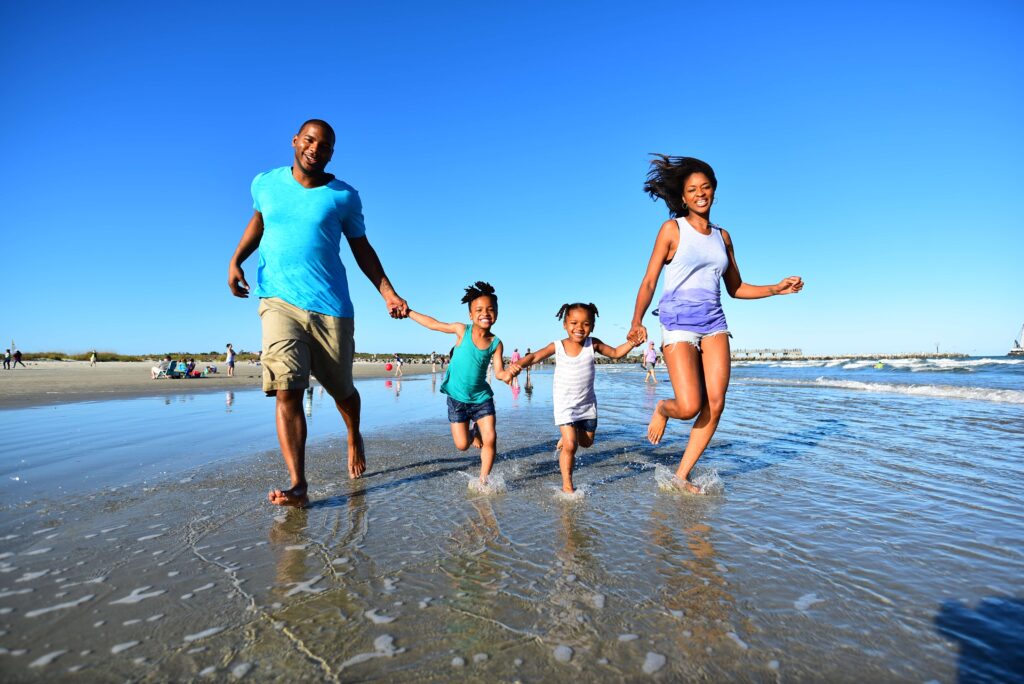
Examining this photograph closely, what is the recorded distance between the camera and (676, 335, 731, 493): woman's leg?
13.8ft

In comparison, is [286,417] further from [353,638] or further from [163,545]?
[353,638]

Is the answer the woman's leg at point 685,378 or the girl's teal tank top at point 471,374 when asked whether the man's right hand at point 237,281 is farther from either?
the woman's leg at point 685,378

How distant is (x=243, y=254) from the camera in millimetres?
4090

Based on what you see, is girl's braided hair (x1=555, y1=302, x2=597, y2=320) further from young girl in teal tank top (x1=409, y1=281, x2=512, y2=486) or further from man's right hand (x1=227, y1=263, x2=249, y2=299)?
man's right hand (x1=227, y1=263, x2=249, y2=299)

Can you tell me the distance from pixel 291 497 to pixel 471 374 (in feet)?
6.56

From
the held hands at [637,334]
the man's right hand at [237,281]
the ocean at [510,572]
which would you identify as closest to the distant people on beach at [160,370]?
the ocean at [510,572]

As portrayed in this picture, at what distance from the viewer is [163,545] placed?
2.71 metres

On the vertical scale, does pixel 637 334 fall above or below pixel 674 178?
below

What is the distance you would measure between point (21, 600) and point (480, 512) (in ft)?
7.36

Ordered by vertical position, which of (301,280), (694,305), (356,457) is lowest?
(356,457)

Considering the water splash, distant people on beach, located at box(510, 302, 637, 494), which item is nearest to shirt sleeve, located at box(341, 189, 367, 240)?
distant people on beach, located at box(510, 302, 637, 494)

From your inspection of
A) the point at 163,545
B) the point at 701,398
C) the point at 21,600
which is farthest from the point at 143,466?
the point at 701,398

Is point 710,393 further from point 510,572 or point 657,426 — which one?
point 510,572

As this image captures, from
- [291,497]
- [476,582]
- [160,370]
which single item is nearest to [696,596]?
[476,582]
